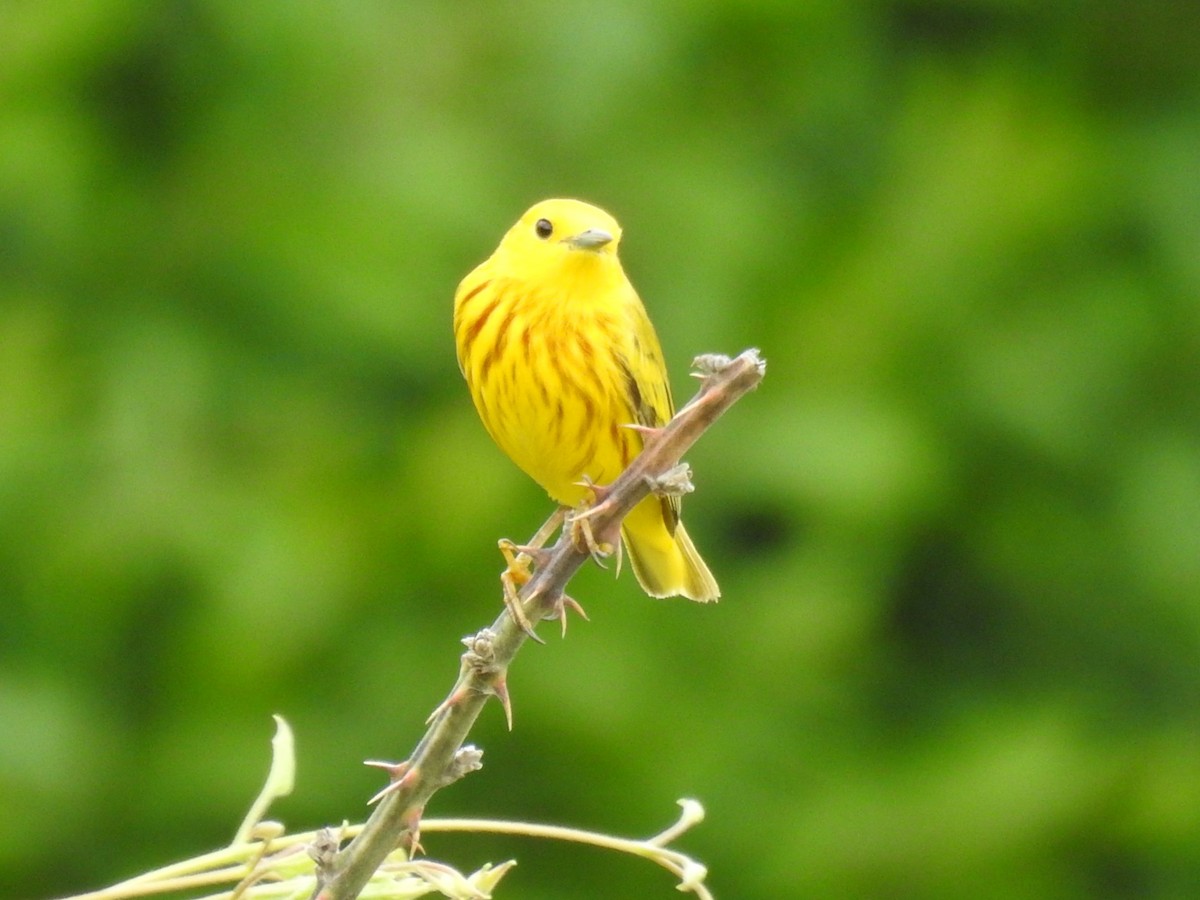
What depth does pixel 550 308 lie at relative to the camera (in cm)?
341

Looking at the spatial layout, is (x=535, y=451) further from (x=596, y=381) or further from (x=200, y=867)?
(x=200, y=867)

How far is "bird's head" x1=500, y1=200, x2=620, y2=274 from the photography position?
11.1 feet

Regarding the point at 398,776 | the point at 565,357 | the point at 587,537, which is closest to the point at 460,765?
the point at 398,776

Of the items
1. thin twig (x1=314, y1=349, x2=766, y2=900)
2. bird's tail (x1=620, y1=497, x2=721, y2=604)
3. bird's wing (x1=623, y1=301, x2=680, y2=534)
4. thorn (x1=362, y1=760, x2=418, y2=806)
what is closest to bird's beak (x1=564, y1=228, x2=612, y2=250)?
bird's wing (x1=623, y1=301, x2=680, y2=534)

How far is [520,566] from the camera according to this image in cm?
255

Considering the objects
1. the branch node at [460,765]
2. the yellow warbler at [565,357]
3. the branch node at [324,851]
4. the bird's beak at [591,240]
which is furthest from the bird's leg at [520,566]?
the bird's beak at [591,240]

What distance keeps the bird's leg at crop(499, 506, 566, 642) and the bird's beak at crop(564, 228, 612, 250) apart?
0.66 m

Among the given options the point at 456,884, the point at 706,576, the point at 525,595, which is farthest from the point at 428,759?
the point at 706,576

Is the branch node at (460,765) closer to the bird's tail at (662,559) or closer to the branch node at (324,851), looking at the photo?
the branch node at (324,851)

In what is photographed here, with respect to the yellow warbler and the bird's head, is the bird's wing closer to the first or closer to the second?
the yellow warbler

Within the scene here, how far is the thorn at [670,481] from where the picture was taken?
5.75 ft

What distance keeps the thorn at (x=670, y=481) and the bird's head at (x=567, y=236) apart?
5.20ft

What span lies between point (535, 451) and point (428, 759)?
66.7 inches

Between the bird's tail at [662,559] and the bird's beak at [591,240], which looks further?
the bird's tail at [662,559]
